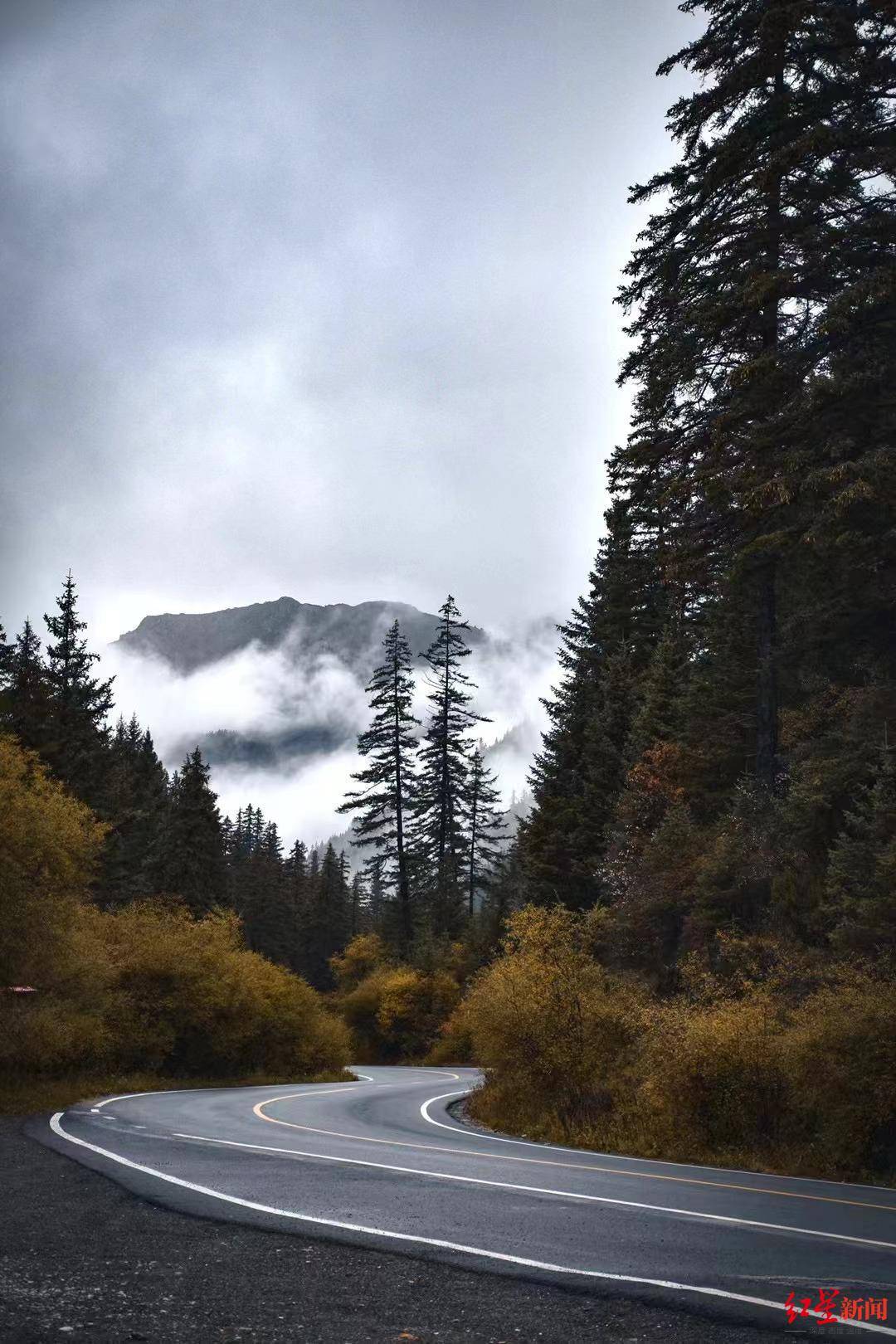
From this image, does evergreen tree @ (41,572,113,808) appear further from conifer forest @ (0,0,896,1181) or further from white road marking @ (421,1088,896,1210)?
white road marking @ (421,1088,896,1210)

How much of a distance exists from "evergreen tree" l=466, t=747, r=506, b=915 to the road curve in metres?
49.3

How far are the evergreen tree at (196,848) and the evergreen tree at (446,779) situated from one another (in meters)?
13.3

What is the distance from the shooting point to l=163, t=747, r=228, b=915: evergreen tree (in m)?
52.6

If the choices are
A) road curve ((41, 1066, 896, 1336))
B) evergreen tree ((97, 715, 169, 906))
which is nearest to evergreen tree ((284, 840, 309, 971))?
evergreen tree ((97, 715, 169, 906))

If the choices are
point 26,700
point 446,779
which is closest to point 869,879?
point 26,700

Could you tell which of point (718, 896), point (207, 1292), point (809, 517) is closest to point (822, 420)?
point (809, 517)

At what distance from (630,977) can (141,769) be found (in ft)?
190

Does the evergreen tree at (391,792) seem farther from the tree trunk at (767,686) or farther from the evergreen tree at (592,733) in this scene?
the tree trunk at (767,686)

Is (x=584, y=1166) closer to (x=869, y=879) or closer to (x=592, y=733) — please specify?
(x=869, y=879)

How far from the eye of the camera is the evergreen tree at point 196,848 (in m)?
52.6

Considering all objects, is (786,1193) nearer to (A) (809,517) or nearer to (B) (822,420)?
(A) (809,517)

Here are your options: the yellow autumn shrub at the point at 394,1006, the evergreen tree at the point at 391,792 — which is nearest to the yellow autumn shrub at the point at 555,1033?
the yellow autumn shrub at the point at 394,1006

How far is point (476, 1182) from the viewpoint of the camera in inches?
433

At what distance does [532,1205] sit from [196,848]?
46566mm
